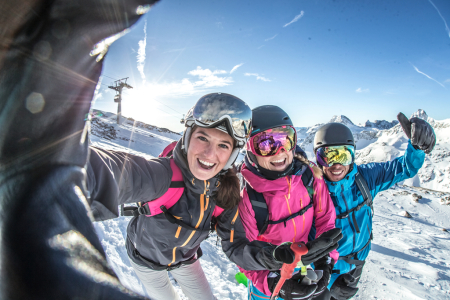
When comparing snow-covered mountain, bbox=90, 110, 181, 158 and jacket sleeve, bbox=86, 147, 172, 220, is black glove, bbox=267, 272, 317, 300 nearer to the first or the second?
jacket sleeve, bbox=86, 147, 172, 220

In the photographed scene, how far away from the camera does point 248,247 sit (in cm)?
223

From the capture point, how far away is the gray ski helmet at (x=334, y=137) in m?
3.40

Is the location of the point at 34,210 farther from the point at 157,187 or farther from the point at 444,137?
the point at 444,137

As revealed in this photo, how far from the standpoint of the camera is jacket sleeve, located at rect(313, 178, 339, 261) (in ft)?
8.59

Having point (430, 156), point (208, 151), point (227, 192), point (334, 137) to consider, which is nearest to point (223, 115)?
point (208, 151)

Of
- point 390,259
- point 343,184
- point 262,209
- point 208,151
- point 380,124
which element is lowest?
point 390,259

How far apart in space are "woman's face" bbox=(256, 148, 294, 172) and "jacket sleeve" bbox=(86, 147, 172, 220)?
1.47m

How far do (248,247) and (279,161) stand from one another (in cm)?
119

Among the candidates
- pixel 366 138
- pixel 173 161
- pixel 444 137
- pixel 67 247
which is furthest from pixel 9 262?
pixel 366 138

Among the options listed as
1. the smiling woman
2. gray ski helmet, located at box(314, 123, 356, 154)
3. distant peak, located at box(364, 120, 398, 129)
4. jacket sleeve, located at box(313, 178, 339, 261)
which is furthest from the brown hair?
distant peak, located at box(364, 120, 398, 129)

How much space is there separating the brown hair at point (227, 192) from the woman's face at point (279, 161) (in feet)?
2.11

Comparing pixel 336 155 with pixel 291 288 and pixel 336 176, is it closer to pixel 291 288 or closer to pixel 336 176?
pixel 336 176

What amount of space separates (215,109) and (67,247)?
80.6 inches

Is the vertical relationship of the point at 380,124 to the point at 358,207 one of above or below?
above
